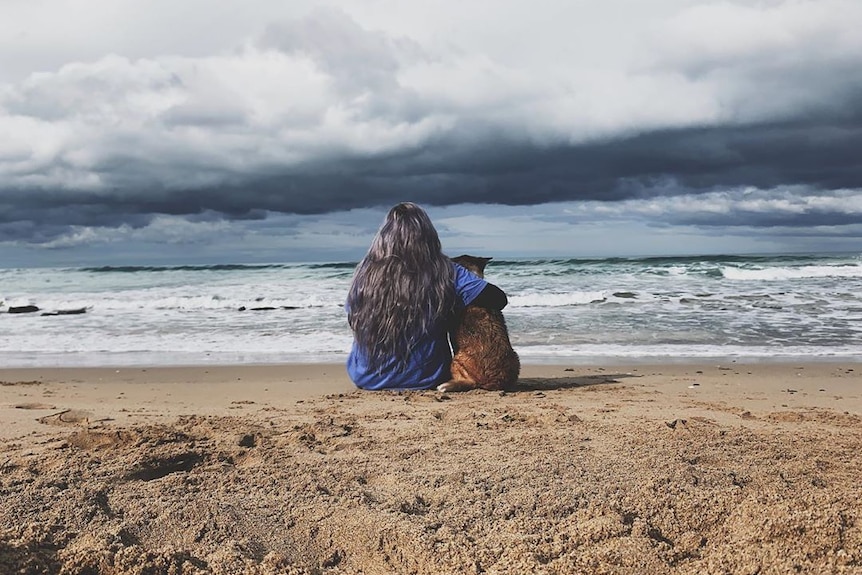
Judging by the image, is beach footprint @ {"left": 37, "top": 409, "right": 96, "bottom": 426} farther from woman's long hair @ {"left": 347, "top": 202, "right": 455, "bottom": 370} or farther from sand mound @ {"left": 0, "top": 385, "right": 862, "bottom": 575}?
woman's long hair @ {"left": 347, "top": 202, "right": 455, "bottom": 370}

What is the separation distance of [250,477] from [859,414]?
4083 mm

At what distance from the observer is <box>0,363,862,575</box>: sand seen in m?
2.01

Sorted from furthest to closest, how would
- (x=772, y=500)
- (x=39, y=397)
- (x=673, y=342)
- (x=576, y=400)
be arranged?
1. (x=673, y=342)
2. (x=39, y=397)
3. (x=576, y=400)
4. (x=772, y=500)

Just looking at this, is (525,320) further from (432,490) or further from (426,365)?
(432,490)

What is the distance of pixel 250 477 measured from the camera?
274 centimetres

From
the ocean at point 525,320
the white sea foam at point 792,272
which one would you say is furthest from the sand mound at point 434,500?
the white sea foam at point 792,272

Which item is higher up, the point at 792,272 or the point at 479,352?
the point at 479,352

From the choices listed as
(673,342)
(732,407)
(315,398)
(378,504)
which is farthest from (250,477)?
(673,342)

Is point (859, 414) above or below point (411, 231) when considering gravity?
below

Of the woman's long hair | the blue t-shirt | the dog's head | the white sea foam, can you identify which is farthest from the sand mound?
the white sea foam

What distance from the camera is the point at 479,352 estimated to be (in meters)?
5.36

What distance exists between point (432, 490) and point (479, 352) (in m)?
2.81

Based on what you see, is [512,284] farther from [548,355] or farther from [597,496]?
[597,496]

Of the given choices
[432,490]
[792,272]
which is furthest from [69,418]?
[792,272]
